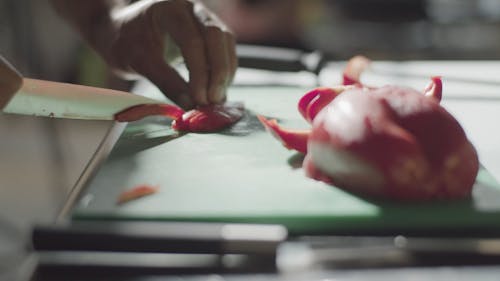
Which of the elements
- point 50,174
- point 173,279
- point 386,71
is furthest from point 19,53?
point 173,279

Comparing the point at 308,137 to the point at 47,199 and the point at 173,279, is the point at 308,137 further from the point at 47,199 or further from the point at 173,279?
the point at 47,199

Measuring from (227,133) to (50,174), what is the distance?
1.80 metres

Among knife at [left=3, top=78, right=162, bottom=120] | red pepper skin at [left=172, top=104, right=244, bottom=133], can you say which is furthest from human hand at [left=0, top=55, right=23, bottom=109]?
red pepper skin at [left=172, top=104, right=244, bottom=133]

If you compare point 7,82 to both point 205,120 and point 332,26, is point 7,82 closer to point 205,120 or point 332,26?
point 205,120

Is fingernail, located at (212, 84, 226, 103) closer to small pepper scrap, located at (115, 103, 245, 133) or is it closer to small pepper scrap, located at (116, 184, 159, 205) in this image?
small pepper scrap, located at (115, 103, 245, 133)

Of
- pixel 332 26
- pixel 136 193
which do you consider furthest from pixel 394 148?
pixel 332 26

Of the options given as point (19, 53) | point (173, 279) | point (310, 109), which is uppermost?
point (310, 109)

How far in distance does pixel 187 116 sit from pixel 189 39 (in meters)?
0.15

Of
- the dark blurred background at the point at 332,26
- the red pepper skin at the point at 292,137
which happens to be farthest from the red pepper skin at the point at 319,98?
the dark blurred background at the point at 332,26

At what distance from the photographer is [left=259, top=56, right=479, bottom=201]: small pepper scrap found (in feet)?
1.96

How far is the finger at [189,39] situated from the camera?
3.11 ft

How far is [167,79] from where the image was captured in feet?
3.16

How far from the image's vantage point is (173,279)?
0.52 metres

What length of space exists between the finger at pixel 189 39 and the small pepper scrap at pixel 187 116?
56mm
